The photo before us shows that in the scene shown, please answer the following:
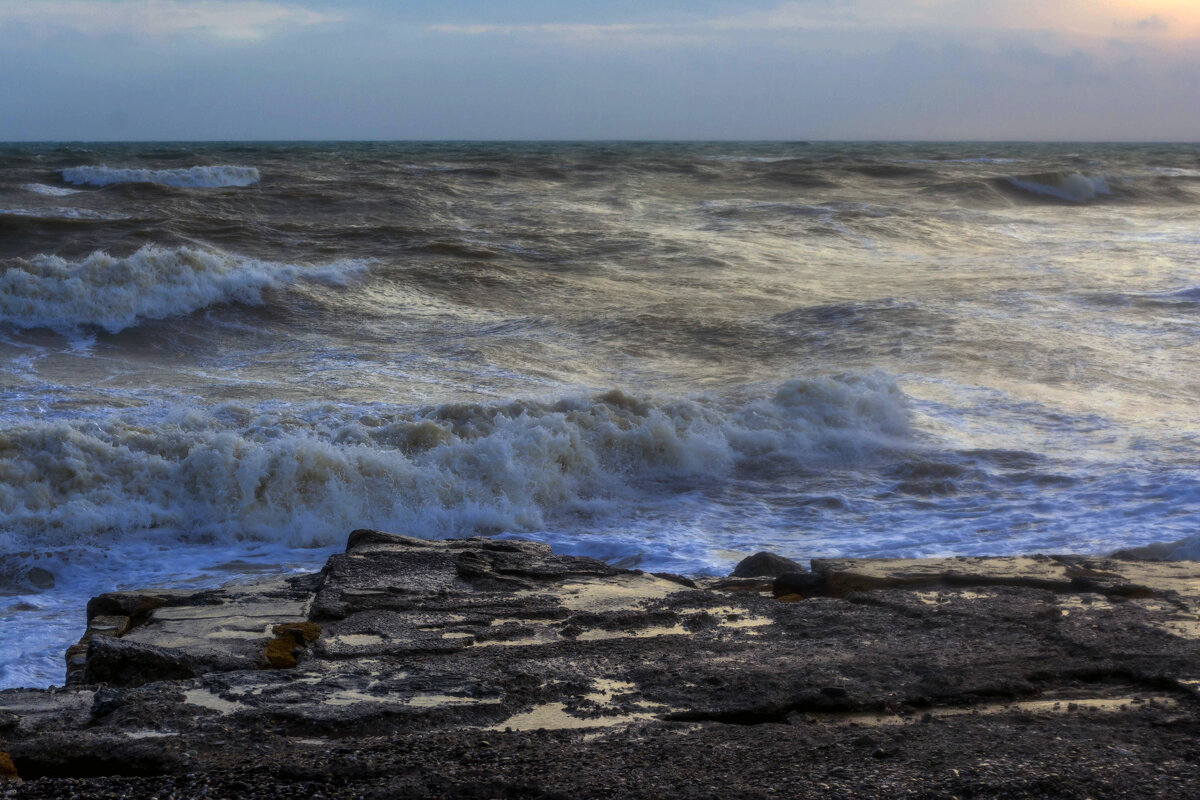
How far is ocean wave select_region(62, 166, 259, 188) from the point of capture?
92.4 ft

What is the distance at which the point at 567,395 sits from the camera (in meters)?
8.42

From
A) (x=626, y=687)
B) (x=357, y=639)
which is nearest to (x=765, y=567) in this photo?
(x=626, y=687)

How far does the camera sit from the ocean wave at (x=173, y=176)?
2817 centimetres

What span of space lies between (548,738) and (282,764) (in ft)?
2.11

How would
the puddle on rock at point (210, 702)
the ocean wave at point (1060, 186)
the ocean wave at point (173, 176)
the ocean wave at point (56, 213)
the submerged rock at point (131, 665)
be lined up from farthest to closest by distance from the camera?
the ocean wave at point (1060, 186) < the ocean wave at point (173, 176) < the ocean wave at point (56, 213) < the submerged rock at point (131, 665) < the puddle on rock at point (210, 702)

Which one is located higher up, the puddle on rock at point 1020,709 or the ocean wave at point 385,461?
the puddle on rock at point 1020,709

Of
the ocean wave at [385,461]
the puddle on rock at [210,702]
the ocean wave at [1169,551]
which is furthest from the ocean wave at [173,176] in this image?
the puddle on rock at [210,702]

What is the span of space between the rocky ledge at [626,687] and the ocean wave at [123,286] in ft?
29.9

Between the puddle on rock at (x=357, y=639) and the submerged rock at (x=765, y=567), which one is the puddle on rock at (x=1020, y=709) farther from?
the submerged rock at (x=765, y=567)

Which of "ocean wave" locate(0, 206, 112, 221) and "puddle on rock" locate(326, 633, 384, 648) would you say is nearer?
"puddle on rock" locate(326, 633, 384, 648)

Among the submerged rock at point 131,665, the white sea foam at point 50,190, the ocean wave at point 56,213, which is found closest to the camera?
the submerged rock at point 131,665

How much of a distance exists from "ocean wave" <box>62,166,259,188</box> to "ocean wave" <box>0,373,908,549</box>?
2215 cm

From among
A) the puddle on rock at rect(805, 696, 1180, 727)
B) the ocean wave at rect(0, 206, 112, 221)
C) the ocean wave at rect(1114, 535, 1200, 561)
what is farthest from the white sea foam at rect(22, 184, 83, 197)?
the puddle on rock at rect(805, 696, 1180, 727)

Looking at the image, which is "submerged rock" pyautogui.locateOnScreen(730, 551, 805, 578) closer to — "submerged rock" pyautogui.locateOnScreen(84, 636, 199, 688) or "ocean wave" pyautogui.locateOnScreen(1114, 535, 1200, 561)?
"ocean wave" pyautogui.locateOnScreen(1114, 535, 1200, 561)
